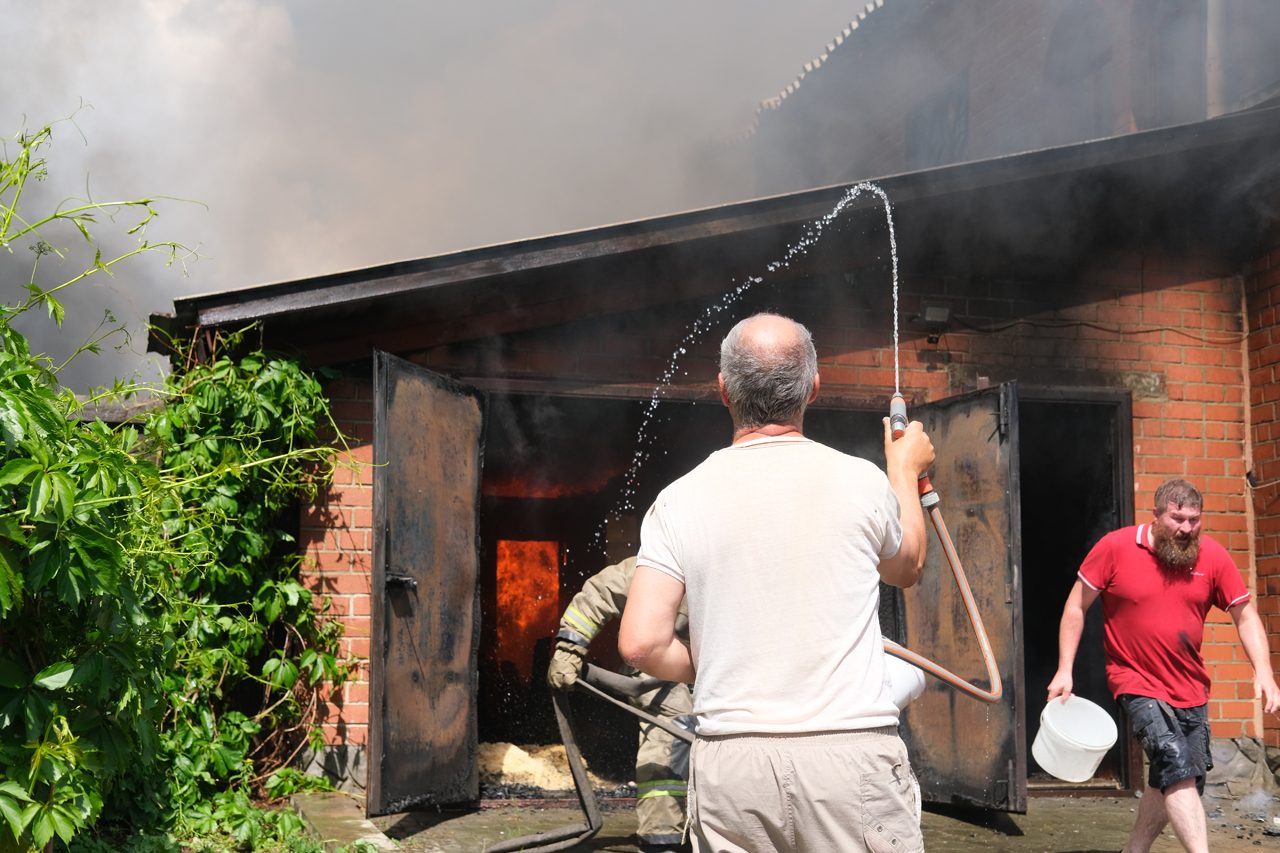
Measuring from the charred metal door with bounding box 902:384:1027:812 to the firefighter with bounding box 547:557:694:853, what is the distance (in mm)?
2058

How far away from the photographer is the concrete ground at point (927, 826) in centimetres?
613

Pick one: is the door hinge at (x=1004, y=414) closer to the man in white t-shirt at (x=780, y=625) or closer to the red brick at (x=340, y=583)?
the red brick at (x=340, y=583)

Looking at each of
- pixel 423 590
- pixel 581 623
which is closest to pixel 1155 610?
pixel 581 623

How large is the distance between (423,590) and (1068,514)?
219 inches

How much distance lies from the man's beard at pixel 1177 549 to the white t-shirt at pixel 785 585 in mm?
3702

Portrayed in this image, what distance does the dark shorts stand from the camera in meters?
5.25

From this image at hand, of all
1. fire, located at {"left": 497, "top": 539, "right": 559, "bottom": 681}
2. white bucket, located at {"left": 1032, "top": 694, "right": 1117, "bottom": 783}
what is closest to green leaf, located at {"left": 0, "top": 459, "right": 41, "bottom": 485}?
white bucket, located at {"left": 1032, "top": 694, "right": 1117, "bottom": 783}

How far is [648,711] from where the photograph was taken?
603 centimetres

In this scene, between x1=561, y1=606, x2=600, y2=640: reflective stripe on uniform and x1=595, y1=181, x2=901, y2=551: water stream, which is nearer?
x1=561, y1=606, x2=600, y2=640: reflective stripe on uniform

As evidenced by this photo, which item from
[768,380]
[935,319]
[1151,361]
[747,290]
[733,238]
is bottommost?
[768,380]

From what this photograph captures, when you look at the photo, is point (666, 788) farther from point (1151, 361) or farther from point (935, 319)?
point (1151, 361)

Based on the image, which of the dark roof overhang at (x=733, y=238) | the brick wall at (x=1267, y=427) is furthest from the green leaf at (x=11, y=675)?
the brick wall at (x=1267, y=427)

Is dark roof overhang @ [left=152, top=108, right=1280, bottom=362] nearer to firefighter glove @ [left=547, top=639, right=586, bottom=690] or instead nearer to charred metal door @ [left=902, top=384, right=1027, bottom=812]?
charred metal door @ [left=902, top=384, right=1027, bottom=812]

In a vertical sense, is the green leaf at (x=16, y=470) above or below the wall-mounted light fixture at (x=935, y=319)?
below
